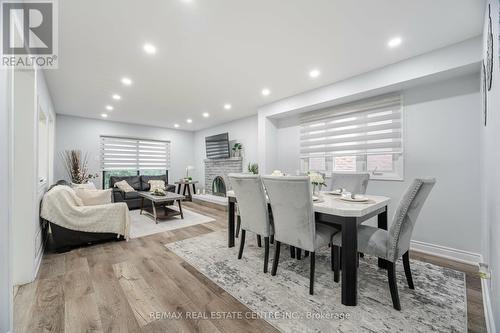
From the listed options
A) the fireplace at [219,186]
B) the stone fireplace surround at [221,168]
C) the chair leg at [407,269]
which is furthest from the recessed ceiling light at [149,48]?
the fireplace at [219,186]

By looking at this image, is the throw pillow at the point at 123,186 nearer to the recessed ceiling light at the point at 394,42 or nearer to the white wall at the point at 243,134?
the white wall at the point at 243,134

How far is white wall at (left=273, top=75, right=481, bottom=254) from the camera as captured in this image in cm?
239

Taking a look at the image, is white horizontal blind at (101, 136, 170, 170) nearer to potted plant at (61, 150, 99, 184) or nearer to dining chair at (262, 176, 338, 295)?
potted plant at (61, 150, 99, 184)

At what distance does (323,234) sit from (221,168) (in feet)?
15.7

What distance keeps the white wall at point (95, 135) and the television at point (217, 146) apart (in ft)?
4.70

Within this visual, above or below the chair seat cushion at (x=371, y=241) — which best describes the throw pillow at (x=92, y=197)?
above

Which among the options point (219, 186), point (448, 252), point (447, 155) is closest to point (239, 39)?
point (447, 155)

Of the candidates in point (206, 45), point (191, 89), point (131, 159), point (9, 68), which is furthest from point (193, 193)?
point (9, 68)

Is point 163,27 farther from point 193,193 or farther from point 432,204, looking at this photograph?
point 193,193

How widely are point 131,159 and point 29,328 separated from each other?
18.6 ft

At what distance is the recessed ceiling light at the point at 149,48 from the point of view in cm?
228

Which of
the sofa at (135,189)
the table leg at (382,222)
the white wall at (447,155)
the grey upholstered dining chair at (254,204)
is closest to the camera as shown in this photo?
the grey upholstered dining chair at (254,204)

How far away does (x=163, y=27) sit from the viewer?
1.98m

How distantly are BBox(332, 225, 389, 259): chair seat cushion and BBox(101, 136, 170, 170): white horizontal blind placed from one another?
6.47 metres
